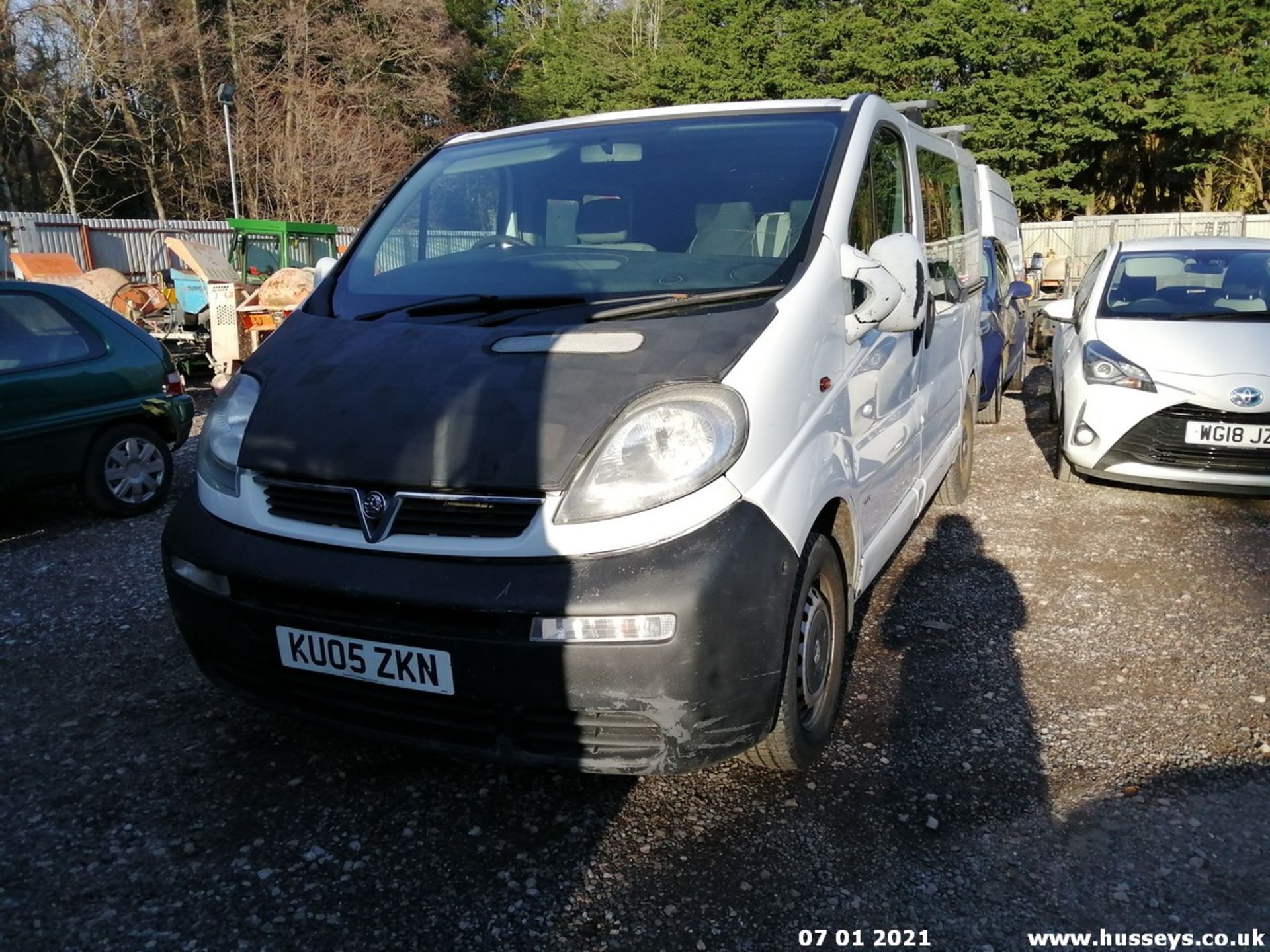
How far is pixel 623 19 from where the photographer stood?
41344 mm

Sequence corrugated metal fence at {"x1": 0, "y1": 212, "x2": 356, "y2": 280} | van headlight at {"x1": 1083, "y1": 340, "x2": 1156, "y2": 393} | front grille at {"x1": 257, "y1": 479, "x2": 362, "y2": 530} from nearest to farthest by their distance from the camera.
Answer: front grille at {"x1": 257, "y1": 479, "x2": 362, "y2": 530}, van headlight at {"x1": 1083, "y1": 340, "x2": 1156, "y2": 393}, corrugated metal fence at {"x1": 0, "y1": 212, "x2": 356, "y2": 280}

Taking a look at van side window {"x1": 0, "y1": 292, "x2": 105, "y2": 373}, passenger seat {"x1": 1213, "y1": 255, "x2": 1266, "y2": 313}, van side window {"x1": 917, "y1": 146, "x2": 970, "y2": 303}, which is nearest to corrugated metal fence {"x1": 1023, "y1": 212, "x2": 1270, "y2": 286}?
passenger seat {"x1": 1213, "y1": 255, "x2": 1266, "y2": 313}

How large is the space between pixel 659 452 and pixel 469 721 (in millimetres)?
818

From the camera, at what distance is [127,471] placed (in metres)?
5.86

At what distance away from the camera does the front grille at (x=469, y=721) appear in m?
2.30

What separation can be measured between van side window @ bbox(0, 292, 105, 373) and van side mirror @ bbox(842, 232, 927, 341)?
4710 mm

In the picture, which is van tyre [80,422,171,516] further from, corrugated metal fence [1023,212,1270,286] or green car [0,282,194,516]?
corrugated metal fence [1023,212,1270,286]

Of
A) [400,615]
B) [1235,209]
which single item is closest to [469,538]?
[400,615]

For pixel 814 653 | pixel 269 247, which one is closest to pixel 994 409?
pixel 814 653

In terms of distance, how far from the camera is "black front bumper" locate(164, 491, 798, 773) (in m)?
2.20

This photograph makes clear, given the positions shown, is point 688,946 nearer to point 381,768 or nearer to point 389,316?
point 381,768

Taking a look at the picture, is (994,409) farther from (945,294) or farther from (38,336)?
(38,336)

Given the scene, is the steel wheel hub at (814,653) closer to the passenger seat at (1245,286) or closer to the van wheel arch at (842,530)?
the van wheel arch at (842,530)

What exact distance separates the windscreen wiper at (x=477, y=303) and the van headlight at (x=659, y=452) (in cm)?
66
